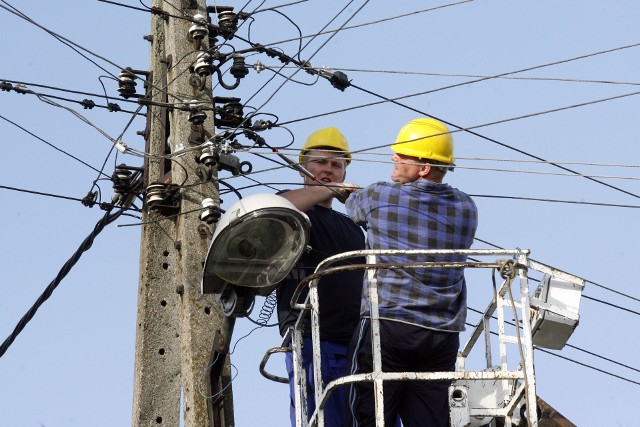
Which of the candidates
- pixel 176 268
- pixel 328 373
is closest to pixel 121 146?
pixel 176 268

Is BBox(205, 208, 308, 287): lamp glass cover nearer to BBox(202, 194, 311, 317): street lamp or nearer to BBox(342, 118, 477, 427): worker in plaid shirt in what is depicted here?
BBox(202, 194, 311, 317): street lamp

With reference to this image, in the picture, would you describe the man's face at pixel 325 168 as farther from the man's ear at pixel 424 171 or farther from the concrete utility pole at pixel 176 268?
the man's ear at pixel 424 171

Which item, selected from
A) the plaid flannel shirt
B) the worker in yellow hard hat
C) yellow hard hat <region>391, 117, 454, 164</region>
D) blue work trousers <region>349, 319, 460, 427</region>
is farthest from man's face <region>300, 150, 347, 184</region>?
blue work trousers <region>349, 319, 460, 427</region>

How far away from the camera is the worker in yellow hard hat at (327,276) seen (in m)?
9.80

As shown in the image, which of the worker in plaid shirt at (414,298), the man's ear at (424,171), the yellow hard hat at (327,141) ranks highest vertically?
the yellow hard hat at (327,141)

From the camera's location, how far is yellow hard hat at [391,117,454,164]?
931 cm

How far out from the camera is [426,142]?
9.38m

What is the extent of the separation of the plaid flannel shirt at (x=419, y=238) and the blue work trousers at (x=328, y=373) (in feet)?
3.03

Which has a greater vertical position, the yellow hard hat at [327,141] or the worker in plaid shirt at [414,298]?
the yellow hard hat at [327,141]

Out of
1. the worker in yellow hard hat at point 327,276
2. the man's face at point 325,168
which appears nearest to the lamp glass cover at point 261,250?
the worker in yellow hard hat at point 327,276

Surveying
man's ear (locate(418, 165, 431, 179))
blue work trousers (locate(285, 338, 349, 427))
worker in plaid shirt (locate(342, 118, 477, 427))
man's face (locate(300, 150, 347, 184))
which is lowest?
blue work trousers (locate(285, 338, 349, 427))

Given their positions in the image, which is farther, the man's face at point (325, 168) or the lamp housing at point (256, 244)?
the man's face at point (325, 168)

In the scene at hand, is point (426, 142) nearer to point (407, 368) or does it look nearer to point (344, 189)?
point (344, 189)

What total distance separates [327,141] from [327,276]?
1289 mm
